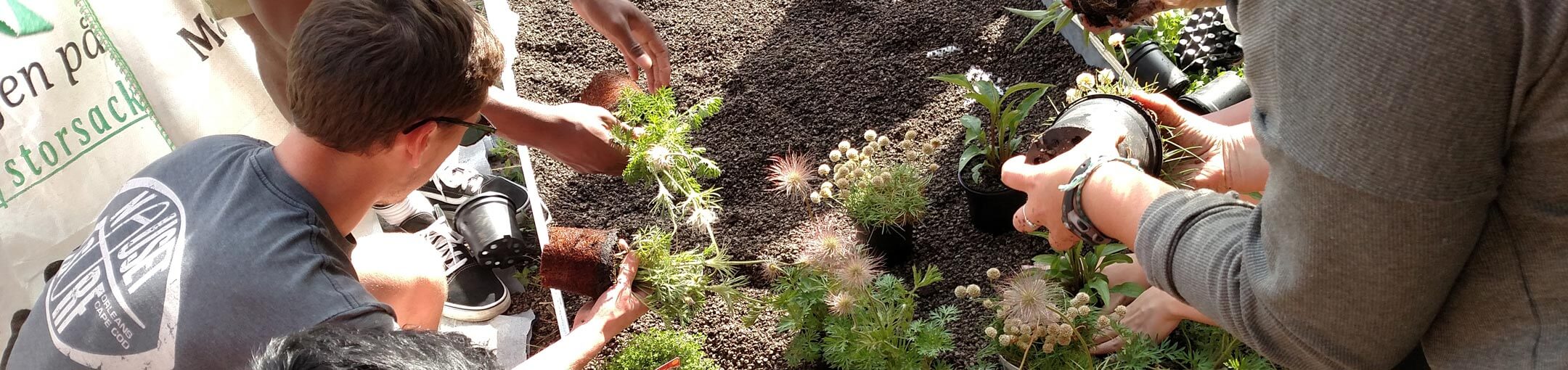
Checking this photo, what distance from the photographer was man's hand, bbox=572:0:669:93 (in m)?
2.48

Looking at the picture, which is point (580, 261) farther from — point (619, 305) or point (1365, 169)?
point (1365, 169)

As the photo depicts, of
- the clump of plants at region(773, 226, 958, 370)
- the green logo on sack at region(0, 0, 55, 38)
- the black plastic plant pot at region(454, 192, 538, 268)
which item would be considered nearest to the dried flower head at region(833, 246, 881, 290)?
the clump of plants at region(773, 226, 958, 370)

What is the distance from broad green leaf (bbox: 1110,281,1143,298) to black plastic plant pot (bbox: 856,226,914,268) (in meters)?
0.59

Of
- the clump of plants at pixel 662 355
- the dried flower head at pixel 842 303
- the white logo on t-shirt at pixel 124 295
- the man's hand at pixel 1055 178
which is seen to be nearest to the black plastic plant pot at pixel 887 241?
the dried flower head at pixel 842 303

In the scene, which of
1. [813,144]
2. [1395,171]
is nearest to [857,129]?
[813,144]

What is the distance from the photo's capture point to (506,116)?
2.41 meters

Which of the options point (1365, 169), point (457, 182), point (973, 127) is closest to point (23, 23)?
point (457, 182)

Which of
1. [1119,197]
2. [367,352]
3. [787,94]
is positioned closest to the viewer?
[367,352]

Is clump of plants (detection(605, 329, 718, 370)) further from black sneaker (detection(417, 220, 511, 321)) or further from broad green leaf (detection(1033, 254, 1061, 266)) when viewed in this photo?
broad green leaf (detection(1033, 254, 1061, 266))

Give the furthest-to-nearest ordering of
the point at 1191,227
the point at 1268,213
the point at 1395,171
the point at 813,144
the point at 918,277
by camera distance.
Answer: the point at 813,144
the point at 918,277
the point at 1191,227
the point at 1268,213
the point at 1395,171

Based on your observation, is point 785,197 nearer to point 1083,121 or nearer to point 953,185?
point 953,185

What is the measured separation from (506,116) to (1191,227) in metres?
1.79

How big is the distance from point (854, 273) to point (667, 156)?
2.29 ft

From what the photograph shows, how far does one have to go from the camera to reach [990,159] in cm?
235
